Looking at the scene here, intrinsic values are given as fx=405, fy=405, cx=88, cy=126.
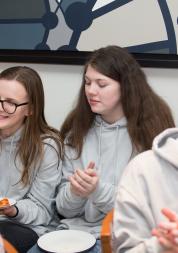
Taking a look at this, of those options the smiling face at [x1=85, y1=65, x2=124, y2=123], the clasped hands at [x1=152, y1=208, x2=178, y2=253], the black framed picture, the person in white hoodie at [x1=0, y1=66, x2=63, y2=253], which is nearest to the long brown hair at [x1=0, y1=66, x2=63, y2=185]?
the person in white hoodie at [x1=0, y1=66, x2=63, y2=253]

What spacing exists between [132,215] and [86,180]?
459mm

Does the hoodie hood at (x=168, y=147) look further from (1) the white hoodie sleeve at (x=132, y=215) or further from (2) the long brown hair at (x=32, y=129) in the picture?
(2) the long brown hair at (x=32, y=129)

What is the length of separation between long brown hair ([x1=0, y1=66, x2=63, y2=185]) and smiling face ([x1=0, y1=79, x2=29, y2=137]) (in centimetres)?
2

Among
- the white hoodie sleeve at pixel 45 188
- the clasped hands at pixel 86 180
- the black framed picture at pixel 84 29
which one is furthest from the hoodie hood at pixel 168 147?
the black framed picture at pixel 84 29

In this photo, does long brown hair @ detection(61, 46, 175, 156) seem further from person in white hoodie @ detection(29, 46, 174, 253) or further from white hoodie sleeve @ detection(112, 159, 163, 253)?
white hoodie sleeve @ detection(112, 159, 163, 253)

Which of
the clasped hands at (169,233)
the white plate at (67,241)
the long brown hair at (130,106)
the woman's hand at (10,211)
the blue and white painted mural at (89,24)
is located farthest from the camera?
the blue and white painted mural at (89,24)

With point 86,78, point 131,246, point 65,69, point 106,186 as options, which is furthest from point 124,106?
point 131,246

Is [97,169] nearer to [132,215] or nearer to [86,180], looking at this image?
[86,180]

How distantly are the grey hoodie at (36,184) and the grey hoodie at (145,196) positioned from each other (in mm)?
683

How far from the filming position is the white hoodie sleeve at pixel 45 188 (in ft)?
5.36

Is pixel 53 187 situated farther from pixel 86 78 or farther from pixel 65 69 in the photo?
pixel 65 69

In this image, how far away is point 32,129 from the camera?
1719 millimetres

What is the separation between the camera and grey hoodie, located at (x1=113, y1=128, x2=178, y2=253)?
978 millimetres

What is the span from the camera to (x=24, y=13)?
2.17 meters
